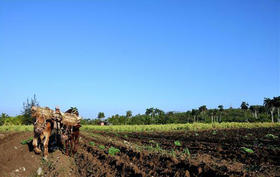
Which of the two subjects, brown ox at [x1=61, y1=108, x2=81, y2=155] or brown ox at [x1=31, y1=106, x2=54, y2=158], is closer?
brown ox at [x1=31, y1=106, x2=54, y2=158]

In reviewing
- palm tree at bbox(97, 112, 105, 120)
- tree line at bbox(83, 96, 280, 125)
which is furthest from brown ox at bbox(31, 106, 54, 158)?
palm tree at bbox(97, 112, 105, 120)

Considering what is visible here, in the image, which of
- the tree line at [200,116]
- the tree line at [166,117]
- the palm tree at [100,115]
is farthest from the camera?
the palm tree at [100,115]

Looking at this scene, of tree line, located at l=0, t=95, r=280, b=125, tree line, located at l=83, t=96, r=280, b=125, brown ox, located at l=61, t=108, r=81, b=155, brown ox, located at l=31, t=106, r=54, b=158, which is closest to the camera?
brown ox, located at l=31, t=106, r=54, b=158

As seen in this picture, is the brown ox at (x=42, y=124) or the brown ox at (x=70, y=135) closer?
the brown ox at (x=42, y=124)

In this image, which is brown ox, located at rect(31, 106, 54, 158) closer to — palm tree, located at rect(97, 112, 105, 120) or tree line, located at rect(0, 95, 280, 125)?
tree line, located at rect(0, 95, 280, 125)

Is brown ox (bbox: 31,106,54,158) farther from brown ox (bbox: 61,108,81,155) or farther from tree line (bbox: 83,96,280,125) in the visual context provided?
tree line (bbox: 83,96,280,125)

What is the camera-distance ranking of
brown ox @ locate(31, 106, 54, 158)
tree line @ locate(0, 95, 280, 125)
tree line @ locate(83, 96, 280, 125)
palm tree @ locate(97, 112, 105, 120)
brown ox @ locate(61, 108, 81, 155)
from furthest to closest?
palm tree @ locate(97, 112, 105, 120)
tree line @ locate(83, 96, 280, 125)
tree line @ locate(0, 95, 280, 125)
brown ox @ locate(61, 108, 81, 155)
brown ox @ locate(31, 106, 54, 158)

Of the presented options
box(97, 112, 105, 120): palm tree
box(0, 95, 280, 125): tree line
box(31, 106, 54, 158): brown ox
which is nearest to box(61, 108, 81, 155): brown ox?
box(31, 106, 54, 158): brown ox

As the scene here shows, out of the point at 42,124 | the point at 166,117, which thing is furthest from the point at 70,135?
the point at 166,117

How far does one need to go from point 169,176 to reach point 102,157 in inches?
158

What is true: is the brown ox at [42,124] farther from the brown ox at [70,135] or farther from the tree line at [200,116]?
the tree line at [200,116]

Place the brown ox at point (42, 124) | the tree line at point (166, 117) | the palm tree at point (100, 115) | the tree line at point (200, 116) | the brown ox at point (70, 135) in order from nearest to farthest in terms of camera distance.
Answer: the brown ox at point (42, 124) < the brown ox at point (70, 135) < the tree line at point (166, 117) < the tree line at point (200, 116) < the palm tree at point (100, 115)

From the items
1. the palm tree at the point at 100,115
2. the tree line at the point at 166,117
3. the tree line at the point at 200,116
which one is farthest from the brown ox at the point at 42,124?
the palm tree at the point at 100,115

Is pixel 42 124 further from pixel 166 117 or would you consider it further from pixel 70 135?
pixel 166 117
